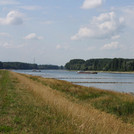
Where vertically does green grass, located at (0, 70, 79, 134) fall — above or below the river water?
above

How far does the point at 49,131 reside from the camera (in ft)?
24.6

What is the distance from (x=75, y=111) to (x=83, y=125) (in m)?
2.55

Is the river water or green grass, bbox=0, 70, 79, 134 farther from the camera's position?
the river water

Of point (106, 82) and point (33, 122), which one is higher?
point (33, 122)

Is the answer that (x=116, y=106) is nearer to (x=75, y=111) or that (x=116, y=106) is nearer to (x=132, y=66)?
(x=75, y=111)

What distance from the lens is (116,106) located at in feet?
52.5

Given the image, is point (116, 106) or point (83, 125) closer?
point (83, 125)

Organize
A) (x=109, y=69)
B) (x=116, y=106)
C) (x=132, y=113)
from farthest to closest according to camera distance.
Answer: (x=109, y=69)
(x=116, y=106)
(x=132, y=113)

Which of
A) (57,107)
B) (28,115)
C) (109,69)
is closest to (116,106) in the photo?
(57,107)

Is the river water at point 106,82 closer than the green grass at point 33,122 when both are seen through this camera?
No

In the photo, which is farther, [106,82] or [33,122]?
[106,82]

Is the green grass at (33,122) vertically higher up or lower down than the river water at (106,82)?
higher up

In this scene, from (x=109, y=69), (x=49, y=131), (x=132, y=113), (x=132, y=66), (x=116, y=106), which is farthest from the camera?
(x=109, y=69)

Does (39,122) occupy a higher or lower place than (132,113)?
higher
